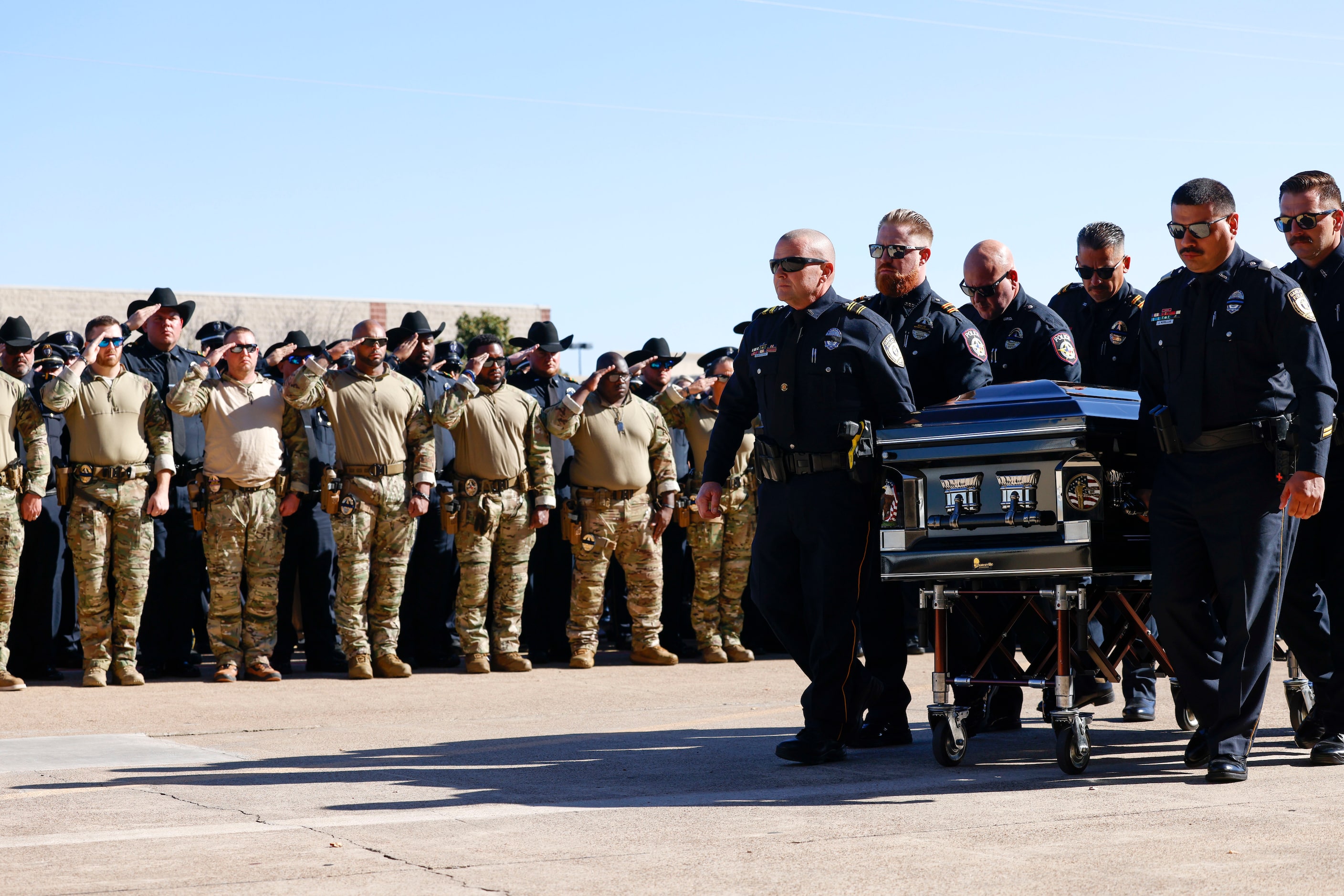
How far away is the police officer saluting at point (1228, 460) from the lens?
587 cm

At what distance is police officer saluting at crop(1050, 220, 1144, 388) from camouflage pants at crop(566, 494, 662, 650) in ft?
13.6

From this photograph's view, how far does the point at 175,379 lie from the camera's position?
10758mm

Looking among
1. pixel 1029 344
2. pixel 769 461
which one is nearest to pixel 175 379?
pixel 769 461

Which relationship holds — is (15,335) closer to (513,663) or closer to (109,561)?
(109,561)

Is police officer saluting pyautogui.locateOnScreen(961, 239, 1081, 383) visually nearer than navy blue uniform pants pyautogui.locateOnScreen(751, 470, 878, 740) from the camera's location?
No

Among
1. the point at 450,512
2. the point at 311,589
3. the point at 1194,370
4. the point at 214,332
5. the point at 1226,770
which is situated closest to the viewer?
the point at 1226,770

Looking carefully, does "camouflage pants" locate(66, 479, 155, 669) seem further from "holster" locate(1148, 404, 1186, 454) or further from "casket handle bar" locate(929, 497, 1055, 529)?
"holster" locate(1148, 404, 1186, 454)

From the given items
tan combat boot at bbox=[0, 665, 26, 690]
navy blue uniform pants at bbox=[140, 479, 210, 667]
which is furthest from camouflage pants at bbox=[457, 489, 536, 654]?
tan combat boot at bbox=[0, 665, 26, 690]

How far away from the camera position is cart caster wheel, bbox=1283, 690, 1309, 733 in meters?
7.02

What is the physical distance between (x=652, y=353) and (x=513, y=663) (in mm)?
2982

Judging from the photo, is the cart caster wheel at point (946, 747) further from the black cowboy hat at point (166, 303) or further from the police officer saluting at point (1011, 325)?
the black cowboy hat at point (166, 303)

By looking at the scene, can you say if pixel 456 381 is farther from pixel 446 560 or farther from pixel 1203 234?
pixel 1203 234

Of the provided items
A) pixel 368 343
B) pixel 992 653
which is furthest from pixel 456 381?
pixel 992 653

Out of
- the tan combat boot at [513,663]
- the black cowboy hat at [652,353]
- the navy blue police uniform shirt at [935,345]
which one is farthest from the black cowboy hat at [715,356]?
the navy blue police uniform shirt at [935,345]
